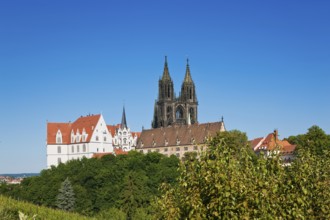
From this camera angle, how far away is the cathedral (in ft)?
504

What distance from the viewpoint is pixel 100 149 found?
122062 mm

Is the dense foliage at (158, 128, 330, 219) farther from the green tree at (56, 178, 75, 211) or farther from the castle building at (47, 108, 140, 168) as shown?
the castle building at (47, 108, 140, 168)

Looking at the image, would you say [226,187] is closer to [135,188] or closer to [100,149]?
[135,188]

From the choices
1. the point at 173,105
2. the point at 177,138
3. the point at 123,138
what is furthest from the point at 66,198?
the point at 173,105

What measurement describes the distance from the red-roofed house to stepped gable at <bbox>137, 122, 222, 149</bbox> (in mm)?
14346

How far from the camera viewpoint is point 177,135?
417 feet

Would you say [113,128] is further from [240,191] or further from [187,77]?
[240,191]

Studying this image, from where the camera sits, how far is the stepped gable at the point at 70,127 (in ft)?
400

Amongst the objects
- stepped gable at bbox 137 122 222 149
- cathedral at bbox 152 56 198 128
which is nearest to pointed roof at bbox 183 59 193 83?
cathedral at bbox 152 56 198 128

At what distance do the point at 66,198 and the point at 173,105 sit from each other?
8461 cm

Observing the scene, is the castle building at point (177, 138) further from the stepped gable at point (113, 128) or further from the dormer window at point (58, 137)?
the dormer window at point (58, 137)

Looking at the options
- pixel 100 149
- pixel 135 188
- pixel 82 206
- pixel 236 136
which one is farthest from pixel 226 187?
pixel 100 149

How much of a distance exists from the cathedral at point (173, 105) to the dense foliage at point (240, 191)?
133 m

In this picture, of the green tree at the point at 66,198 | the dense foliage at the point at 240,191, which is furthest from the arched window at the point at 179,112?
the dense foliage at the point at 240,191
